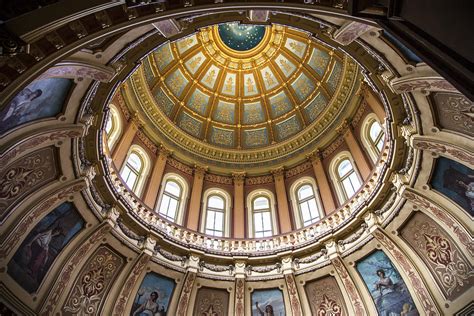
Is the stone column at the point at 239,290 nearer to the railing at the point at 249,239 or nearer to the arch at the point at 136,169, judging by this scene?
the railing at the point at 249,239

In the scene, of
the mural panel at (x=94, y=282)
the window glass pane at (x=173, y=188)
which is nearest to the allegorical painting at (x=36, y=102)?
the mural panel at (x=94, y=282)

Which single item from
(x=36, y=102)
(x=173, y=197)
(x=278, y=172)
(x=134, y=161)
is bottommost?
(x=36, y=102)

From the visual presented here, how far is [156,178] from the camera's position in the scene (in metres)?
19.4

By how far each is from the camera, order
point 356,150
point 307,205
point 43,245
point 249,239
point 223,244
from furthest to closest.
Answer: point 307,205
point 356,150
point 249,239
point 223,244
point 43,245

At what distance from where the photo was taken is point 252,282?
1639 centimetres

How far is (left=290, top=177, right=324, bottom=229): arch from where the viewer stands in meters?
18.9

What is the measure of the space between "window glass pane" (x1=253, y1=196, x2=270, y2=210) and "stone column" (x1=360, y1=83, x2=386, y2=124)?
24.3 feet

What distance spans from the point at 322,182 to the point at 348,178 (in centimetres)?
144

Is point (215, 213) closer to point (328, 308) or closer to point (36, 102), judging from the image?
point (328, 308)

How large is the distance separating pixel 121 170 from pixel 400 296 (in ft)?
42.0

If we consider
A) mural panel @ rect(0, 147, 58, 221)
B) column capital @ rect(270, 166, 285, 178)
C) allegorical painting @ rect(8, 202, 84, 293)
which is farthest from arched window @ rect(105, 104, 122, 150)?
column capital @ rect(270, 166, 285, 178)

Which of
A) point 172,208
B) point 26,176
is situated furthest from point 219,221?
point 26,176

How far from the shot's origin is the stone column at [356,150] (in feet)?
58.3

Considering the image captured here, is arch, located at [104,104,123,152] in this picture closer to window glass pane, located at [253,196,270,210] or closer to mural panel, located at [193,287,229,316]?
mural panel, located at [193,287,229,316]
